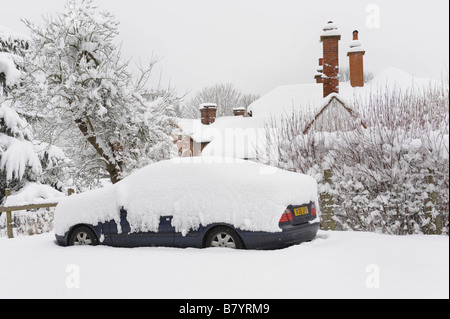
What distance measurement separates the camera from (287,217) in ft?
20.5

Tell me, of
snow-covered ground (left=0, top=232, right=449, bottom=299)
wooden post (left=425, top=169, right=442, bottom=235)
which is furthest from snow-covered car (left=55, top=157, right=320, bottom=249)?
wooden post (left=425, top=169, right=442, bottom=235)

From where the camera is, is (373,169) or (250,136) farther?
(250,136)

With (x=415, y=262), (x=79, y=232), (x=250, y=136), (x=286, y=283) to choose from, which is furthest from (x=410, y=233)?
(x=250, y=136)

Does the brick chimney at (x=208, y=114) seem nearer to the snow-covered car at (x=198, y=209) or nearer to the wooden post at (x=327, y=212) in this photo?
the wooden post at (x=327, y=212)

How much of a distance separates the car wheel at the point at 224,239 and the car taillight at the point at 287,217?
71cm

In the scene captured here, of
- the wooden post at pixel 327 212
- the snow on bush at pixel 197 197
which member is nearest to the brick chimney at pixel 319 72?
the wooden post at pixel 327 212

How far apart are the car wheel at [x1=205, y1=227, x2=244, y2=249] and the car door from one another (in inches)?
26.8

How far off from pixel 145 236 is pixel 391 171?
4.38m

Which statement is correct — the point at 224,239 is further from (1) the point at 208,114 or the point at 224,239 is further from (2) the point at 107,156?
(1) the point at 208,114

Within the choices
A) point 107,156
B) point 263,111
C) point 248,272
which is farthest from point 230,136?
point 248,272

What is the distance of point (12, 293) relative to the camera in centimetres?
501

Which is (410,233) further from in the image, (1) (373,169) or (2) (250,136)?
(2) (250,136)

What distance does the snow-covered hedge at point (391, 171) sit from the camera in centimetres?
696
